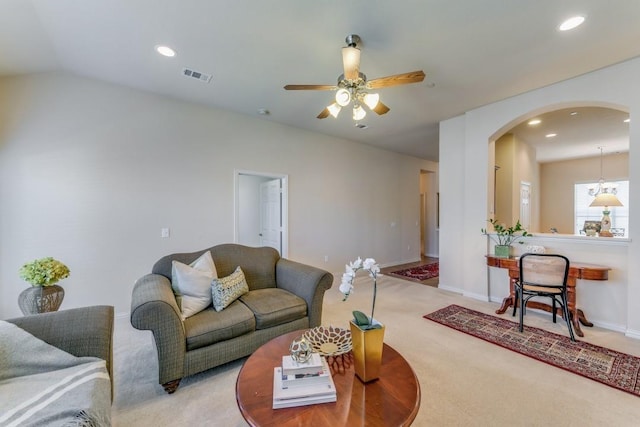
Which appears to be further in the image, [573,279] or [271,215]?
[271,215]

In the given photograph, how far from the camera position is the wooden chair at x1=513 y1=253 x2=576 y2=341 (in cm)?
272

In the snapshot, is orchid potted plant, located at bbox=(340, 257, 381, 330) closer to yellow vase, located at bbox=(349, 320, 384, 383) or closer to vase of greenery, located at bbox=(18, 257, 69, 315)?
yellow vase, located at bbox=(349, 320, 384, 383)

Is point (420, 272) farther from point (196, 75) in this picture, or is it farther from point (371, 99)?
point (196, 75)

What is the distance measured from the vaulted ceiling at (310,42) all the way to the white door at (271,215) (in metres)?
1.88

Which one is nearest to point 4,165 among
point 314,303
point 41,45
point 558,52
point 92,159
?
point 92,159

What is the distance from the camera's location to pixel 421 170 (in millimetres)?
7457

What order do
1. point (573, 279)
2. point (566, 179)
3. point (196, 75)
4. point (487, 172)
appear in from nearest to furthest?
point (573, 279) < point (196, 75) < point (487, 172) < point (566, 179)

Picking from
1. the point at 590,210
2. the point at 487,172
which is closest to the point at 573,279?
the point at 487,172

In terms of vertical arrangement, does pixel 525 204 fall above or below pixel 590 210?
above

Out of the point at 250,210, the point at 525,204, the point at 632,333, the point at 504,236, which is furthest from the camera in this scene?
the point at 250,210

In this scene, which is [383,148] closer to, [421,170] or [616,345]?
[421,170]

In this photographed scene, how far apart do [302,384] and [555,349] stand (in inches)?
105

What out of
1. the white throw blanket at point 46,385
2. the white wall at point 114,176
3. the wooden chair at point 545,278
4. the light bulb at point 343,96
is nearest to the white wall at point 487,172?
the wooden chair at point 545,278

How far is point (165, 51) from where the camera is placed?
2590mm
